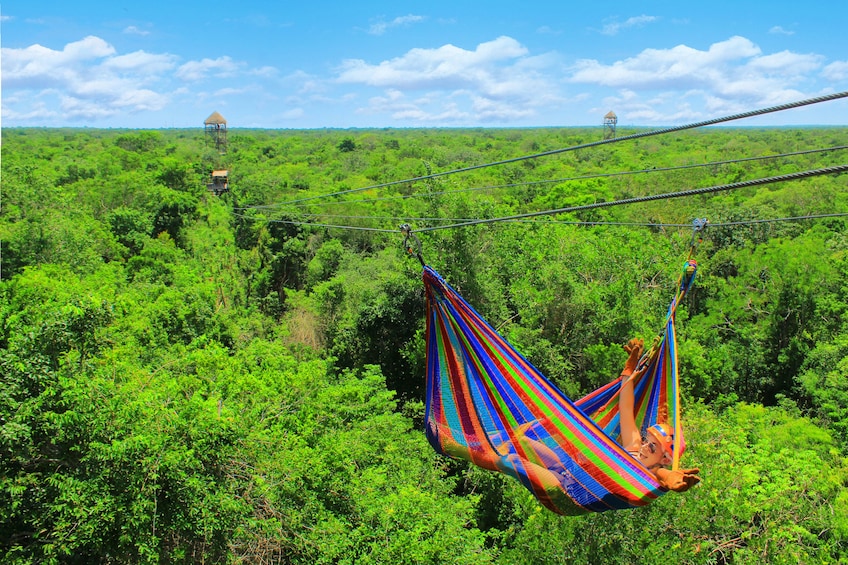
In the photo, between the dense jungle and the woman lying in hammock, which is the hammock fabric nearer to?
the woman lying in hammock

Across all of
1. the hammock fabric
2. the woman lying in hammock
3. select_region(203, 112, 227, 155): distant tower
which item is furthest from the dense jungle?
select_region(203, 112, 227, 155): distant tower

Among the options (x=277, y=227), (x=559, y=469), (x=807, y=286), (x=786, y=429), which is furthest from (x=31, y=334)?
(x=277, y=227)

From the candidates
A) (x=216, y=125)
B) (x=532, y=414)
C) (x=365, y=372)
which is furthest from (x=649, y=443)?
(x=216, y=125)

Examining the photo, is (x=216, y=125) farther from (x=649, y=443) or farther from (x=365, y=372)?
(x=649, y=443)

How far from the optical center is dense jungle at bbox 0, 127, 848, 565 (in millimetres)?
6430

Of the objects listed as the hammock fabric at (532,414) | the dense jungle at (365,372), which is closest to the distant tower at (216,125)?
the dense jungle at (365,372)

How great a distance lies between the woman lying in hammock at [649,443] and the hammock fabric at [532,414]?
91mm

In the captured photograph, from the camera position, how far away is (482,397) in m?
5.21

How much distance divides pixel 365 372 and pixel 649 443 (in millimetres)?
11239

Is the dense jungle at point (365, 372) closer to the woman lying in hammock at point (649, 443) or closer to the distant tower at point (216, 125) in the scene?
the woman lying in hammock at point (649, 443)

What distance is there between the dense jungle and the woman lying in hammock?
4.22 feet

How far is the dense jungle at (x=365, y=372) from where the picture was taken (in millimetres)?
6430

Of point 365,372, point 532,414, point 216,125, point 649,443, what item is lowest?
point 365,372

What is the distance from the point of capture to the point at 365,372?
15633mm
